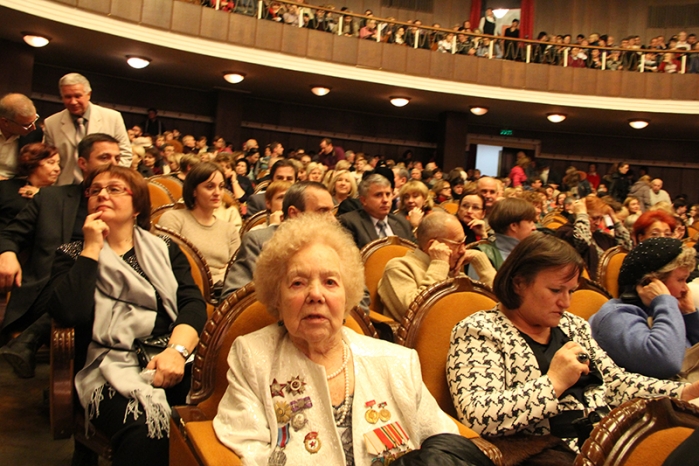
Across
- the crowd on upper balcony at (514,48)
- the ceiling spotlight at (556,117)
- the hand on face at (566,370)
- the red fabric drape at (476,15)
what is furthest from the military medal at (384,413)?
the red fabric drape at (476,15)

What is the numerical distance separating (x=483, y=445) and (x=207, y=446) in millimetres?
649

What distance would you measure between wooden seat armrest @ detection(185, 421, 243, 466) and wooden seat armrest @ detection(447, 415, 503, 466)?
0.57 metres

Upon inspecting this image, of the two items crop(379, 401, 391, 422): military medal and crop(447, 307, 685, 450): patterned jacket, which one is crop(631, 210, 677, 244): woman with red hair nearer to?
crop(447, 307, 685, 450): patterned jacket

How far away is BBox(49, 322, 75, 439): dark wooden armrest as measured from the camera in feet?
5.73

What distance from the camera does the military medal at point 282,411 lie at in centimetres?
141

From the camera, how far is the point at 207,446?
133cm

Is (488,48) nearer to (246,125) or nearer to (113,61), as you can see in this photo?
(246,125)

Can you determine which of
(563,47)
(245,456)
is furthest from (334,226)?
(563,47)

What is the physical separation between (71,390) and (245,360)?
2.20ft

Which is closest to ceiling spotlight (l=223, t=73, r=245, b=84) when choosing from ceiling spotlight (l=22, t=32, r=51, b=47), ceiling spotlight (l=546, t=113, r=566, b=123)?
ceiling spotlight (l=22, t=32, r=51, b=47)

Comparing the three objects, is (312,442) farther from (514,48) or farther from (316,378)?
(514,48)

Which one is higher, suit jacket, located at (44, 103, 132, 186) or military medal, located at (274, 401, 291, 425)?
suit jacket, located at (44, 103, 132, 186)

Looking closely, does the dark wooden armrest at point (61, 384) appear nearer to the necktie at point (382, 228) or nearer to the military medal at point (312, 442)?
the military medal at point (312, 442)

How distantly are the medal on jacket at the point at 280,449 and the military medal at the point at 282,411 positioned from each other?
0.01m
